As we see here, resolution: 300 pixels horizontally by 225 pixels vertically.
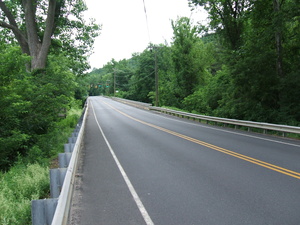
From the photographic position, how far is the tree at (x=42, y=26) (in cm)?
1449

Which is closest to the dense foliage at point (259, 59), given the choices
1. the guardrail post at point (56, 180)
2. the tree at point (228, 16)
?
the tree at point (228, 16)

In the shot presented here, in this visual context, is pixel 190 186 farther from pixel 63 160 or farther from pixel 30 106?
pixel 30 106

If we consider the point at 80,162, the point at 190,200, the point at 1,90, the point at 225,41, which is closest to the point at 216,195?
the point at 190,200

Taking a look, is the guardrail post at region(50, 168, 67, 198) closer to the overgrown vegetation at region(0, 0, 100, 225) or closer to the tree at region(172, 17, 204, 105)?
the overgrown vegetation at region(0, 0, 100, 225)

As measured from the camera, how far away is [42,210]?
3.52 m

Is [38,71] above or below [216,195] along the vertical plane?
above

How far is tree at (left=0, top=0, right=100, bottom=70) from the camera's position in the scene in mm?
14492

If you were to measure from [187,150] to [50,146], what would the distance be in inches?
231

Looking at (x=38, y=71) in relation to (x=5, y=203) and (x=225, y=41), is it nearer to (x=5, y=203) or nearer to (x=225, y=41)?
(x=5, y=203)

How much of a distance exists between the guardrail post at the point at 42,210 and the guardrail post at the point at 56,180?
1405 mm

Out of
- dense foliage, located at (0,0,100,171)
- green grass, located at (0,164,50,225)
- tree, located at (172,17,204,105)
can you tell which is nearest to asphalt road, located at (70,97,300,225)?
green grass, located at (0,164,50,225)

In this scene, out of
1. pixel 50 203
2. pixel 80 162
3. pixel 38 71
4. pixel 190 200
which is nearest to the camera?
pixel 50 203

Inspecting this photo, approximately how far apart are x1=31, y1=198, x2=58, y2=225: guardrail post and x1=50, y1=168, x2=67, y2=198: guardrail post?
1405mm

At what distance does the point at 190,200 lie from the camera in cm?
505
